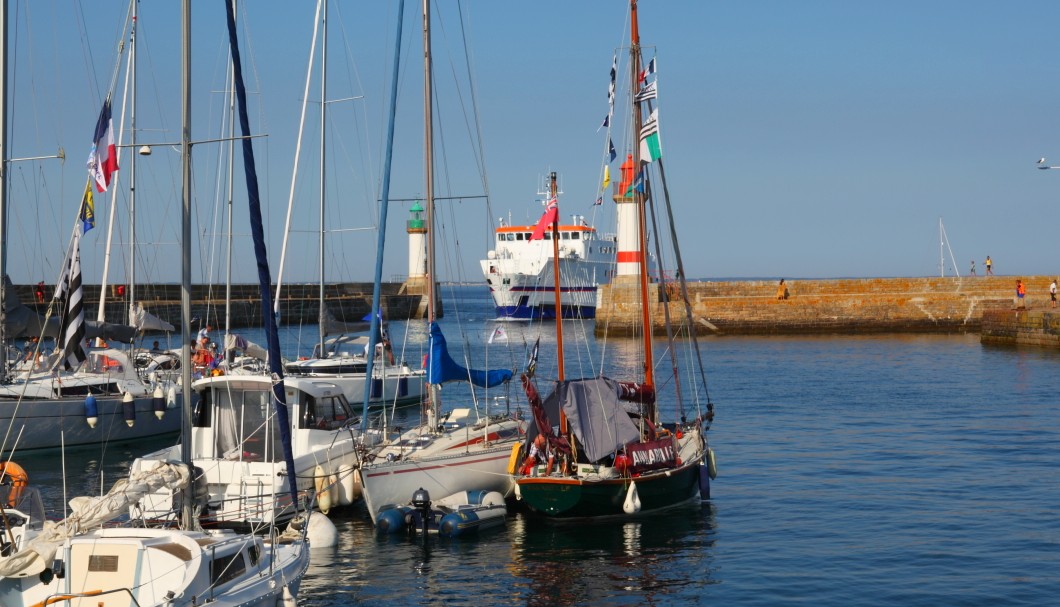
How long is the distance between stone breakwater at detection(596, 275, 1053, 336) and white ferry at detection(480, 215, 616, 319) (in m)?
19.5

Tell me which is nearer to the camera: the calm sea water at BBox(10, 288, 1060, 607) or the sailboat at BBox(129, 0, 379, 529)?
the calm sea water at BBox(10, 288, 1060, 607)

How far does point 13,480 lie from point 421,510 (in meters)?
6.07

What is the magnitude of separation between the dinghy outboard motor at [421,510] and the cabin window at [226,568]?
6.21 meters

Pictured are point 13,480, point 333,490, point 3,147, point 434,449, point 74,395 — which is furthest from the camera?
point 74,395

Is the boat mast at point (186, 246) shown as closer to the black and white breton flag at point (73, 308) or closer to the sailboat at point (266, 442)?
the sailboat at point (266, 442)

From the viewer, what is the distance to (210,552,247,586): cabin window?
10.9m

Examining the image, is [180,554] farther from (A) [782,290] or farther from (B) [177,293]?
(B) [177,293]

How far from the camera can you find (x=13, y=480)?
48.3ft

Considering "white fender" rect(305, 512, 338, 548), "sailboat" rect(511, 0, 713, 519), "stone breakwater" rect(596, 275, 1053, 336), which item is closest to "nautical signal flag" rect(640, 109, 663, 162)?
"sailboat" rect(511, 0, 713, 519)

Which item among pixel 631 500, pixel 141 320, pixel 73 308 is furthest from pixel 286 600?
pixel 141 320

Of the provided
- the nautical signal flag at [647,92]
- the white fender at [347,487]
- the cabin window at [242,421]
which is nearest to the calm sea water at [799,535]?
the white fender at [347,487]

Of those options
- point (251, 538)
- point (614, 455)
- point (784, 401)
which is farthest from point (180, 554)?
point (784, 401)

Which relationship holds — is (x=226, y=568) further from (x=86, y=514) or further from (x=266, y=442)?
(x=266, y=442)

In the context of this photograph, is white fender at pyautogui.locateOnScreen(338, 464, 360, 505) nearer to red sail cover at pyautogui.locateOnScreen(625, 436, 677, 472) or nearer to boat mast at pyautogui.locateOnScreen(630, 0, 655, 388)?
red sail cover at pyautogui.locateOnScreen(625, 436, 677, 472)
